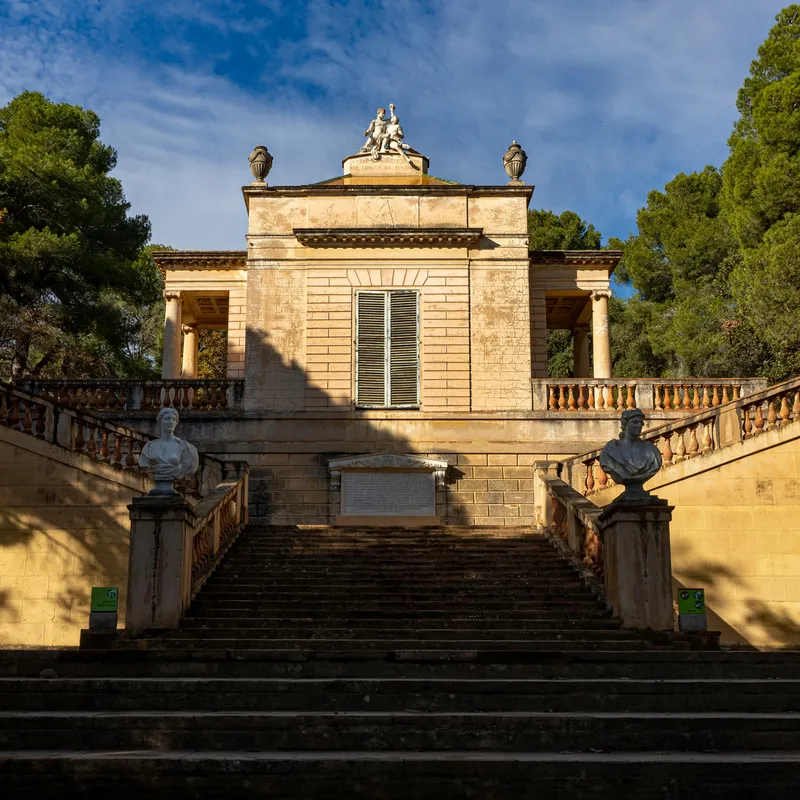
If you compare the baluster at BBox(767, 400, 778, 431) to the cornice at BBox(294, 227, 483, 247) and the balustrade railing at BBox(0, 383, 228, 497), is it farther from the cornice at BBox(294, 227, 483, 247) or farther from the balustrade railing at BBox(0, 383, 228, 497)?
the balustrade railing at BBox(0, 383, 228, 497)

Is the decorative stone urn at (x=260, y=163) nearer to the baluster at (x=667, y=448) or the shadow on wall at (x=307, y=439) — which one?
the shadow on wall at (x=307, y=439)

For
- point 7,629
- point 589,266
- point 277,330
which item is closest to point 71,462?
point 7,629

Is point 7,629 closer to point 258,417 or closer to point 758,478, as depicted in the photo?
point 258,417

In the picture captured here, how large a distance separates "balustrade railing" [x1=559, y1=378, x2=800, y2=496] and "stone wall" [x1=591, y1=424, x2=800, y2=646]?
16cm

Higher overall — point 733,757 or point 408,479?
point 408,479

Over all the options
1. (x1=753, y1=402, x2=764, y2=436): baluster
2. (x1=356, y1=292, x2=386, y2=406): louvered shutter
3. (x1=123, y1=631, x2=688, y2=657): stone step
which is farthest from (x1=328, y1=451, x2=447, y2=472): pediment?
(x1=123, y1=631, x2=688, y2=657): stone step

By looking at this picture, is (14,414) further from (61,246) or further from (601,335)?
(601,335)

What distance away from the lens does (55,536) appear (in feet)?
45.8

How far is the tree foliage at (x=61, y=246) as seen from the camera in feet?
81.3

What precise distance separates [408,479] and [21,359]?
1204 cm

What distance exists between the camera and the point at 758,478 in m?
14.4

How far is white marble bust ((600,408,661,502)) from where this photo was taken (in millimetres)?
11281

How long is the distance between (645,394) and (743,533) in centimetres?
484

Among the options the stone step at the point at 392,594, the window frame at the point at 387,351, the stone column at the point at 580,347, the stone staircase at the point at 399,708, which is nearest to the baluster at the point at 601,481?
the stone step at the point at 392,594
